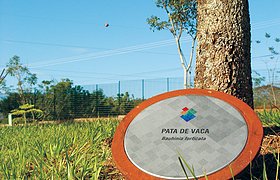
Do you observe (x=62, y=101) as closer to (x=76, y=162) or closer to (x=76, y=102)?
(x=76, y=102)

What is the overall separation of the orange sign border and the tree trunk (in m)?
0.74

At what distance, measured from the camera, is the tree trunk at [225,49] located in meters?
3.28

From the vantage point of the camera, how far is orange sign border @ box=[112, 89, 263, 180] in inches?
76.5

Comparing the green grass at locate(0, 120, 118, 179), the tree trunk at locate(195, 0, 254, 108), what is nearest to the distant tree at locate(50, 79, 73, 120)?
the green grass at locate(0, 120, 118, 179)

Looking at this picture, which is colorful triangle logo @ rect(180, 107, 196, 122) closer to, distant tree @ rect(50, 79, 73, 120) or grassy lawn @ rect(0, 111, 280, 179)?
grassy lawn @ rect(0, 111, 280, 179)

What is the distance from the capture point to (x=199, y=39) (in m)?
3.51

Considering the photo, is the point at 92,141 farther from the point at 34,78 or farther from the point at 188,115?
the point at 34,78

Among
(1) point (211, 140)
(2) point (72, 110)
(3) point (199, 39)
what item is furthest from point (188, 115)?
(2) point (72, 110)

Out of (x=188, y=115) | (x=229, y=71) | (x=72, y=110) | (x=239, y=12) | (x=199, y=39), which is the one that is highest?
(x=239, y=12)

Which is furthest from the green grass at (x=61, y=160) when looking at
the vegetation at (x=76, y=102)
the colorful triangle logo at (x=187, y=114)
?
the vegetation at (x=76, y=102)

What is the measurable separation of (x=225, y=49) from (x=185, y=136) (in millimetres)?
1349

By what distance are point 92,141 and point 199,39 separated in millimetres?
1434

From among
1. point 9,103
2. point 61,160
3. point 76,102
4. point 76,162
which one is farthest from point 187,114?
→ point 9,103

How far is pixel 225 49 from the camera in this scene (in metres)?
3.30
